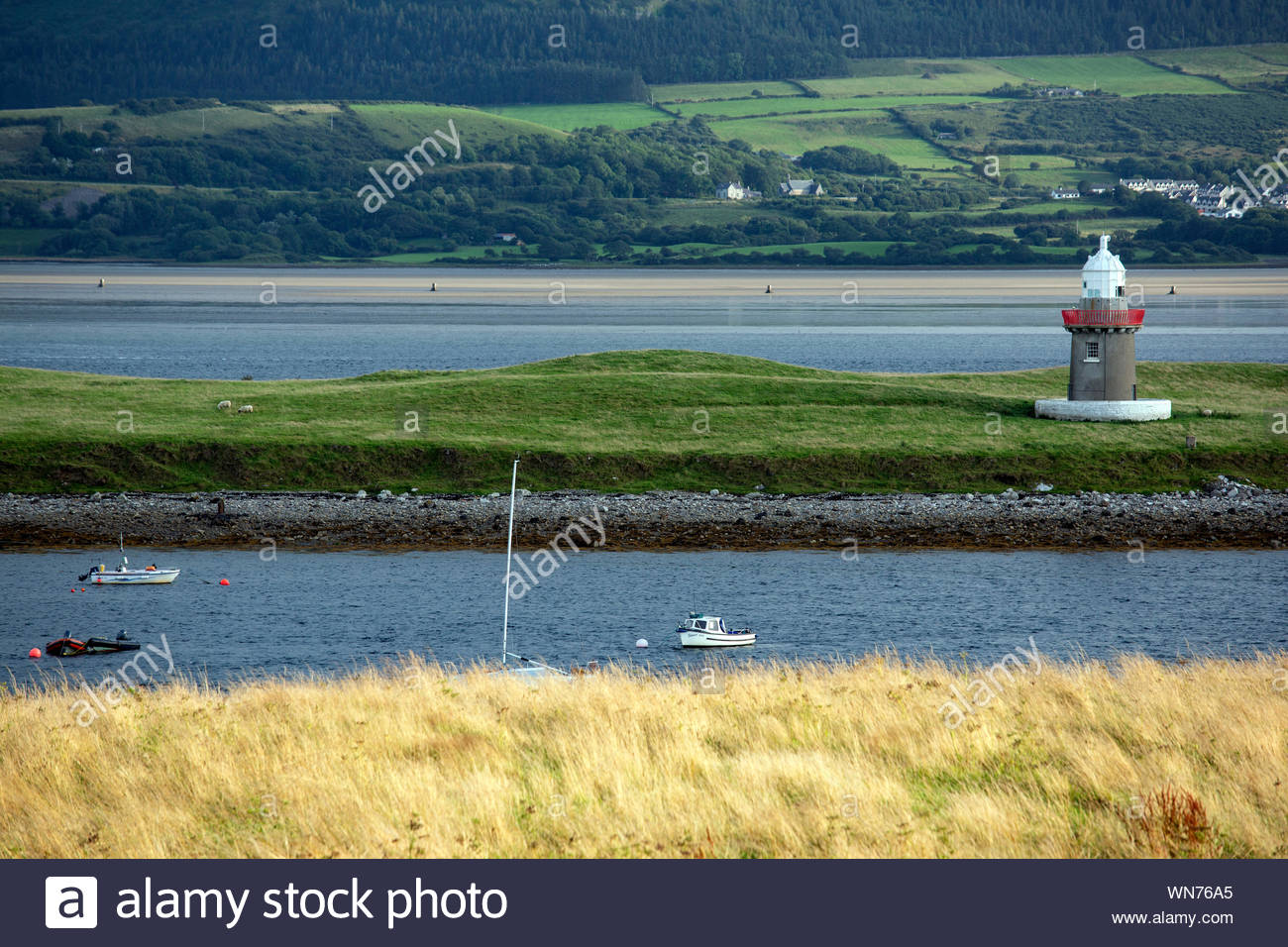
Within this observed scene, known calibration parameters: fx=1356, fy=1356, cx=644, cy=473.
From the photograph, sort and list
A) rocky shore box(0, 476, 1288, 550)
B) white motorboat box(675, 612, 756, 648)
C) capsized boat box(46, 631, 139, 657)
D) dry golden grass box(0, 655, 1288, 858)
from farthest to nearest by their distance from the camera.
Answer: rocky shore box(0, 476, 1288, 550) < white motorboat box(675, 612, 756, 648) < capsized boat box(46, 631, 139, 657) < dry golden grass box(0, 655, 1288, 858)

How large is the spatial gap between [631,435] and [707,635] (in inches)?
1007

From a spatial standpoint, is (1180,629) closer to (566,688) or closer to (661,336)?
(566,688)

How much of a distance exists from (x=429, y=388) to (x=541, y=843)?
5731 centimetres

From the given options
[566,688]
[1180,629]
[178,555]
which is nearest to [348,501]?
[178,555]

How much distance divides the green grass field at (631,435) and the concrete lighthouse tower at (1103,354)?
108 centimetres

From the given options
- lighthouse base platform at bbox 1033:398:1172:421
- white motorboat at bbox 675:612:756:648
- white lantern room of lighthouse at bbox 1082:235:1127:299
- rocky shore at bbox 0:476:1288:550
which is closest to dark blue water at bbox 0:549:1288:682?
white motorboat at bbox 675:612:756:648

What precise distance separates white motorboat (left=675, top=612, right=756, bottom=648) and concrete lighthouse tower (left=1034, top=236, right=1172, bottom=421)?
27.4 m

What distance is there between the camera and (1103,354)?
61312 millimetres

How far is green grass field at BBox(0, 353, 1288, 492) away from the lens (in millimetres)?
58469

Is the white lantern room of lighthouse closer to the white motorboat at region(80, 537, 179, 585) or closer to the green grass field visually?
the green grass field

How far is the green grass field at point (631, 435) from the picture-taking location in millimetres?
58469

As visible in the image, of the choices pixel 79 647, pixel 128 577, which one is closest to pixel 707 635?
pixel 79 647

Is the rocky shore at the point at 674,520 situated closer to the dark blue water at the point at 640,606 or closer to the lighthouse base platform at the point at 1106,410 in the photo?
the dark blue water at the point at 640,606

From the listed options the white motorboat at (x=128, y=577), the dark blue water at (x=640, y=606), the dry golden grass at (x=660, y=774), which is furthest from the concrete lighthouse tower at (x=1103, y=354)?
the dry golden grass at (x=660, y=774)
